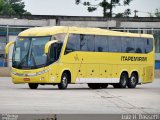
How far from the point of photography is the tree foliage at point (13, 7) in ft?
427

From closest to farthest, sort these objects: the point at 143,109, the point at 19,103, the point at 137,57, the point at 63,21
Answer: the point at 143,109
the point at 19,103
the point at 137,57
the point at 63,21

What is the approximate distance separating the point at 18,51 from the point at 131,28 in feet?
120

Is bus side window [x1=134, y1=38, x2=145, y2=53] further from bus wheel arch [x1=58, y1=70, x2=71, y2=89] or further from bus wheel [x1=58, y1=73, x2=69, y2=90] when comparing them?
bus wheel [x1=58, y1=73, x2=69, y2=90]

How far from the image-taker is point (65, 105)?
74.6ft

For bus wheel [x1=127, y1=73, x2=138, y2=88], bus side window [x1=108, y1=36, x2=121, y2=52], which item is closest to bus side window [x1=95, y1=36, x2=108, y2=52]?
bus side window [x1=108, y1=36, x2=121, y2=52]

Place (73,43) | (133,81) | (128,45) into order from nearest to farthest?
(73,43) < (133,81) < (128,45)

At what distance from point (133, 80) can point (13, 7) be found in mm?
109225

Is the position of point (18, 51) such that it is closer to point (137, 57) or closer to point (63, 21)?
point (137, 57)

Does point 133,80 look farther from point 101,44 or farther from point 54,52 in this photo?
point 54,52

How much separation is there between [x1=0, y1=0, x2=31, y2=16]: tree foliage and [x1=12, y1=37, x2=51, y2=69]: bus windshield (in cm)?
8467

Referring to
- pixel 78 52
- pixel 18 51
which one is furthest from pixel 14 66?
pixel 78 52

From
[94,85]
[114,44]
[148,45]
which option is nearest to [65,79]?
[94,85]

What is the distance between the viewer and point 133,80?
39688 millimetres

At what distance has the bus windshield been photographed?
112 ft
